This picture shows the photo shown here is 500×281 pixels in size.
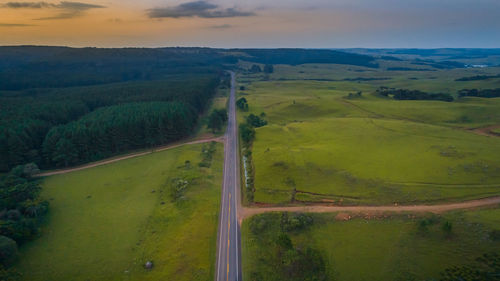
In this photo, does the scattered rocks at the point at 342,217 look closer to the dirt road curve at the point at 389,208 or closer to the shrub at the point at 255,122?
the dirt road curve at the point at 389,208

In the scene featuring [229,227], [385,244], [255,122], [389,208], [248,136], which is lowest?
[229,227]

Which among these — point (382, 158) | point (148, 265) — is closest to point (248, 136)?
point (382, 158)

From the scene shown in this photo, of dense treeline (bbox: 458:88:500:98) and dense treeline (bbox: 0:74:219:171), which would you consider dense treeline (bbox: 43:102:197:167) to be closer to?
dense treeline (bbox: 0:74:219:171)

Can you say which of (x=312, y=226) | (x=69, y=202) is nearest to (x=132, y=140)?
(x=69, y=202)

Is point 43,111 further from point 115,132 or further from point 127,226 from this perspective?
point 127,226

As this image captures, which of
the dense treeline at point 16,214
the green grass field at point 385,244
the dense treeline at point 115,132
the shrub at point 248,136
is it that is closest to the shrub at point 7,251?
the dense treeline at point 16,214

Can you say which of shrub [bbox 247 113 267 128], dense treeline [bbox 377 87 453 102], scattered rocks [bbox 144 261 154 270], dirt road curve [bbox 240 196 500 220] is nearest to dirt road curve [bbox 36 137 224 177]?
shrub [bbox 247 113 267 128]
